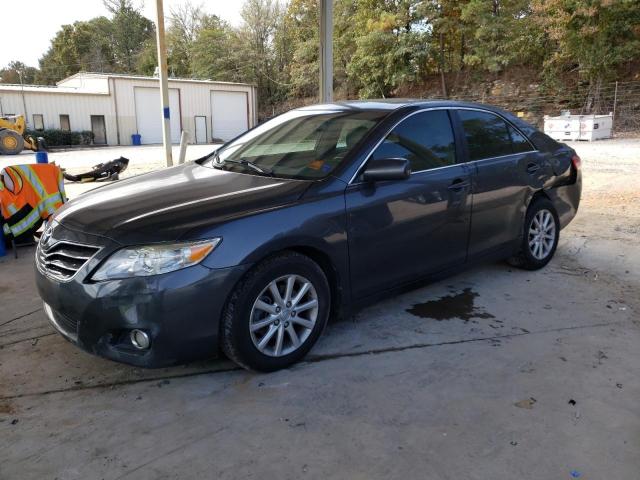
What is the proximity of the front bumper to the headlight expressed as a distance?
1.4 inches

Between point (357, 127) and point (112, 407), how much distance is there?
7.71ft

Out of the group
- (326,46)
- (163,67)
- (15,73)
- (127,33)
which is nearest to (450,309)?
(326,46)

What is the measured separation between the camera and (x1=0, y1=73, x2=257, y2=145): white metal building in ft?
103

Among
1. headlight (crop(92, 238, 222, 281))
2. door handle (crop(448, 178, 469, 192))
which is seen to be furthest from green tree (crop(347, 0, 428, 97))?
headlight (crop(92, 238, 222, 281))

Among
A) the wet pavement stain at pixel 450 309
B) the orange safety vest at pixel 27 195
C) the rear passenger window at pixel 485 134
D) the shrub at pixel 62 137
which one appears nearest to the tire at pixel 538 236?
the rear passenger window at pixel 485 134

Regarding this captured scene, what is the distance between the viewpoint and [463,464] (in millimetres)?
2385

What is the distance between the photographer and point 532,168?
481 centimetres

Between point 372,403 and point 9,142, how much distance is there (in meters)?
24.4

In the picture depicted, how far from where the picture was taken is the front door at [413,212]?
3.46 m

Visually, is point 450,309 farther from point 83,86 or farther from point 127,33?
point 127,33

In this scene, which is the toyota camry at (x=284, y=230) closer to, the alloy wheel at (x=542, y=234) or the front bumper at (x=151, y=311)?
the front bumper at (x=151, y=311)

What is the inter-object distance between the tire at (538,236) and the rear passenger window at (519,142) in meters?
0.49

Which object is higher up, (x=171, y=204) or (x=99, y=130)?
(x=171, y=204)

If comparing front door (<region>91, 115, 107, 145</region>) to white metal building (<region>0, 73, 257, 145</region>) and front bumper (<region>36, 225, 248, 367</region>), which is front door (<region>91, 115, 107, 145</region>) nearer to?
white metal building (<region>0, 73, 257, 145</region>)
